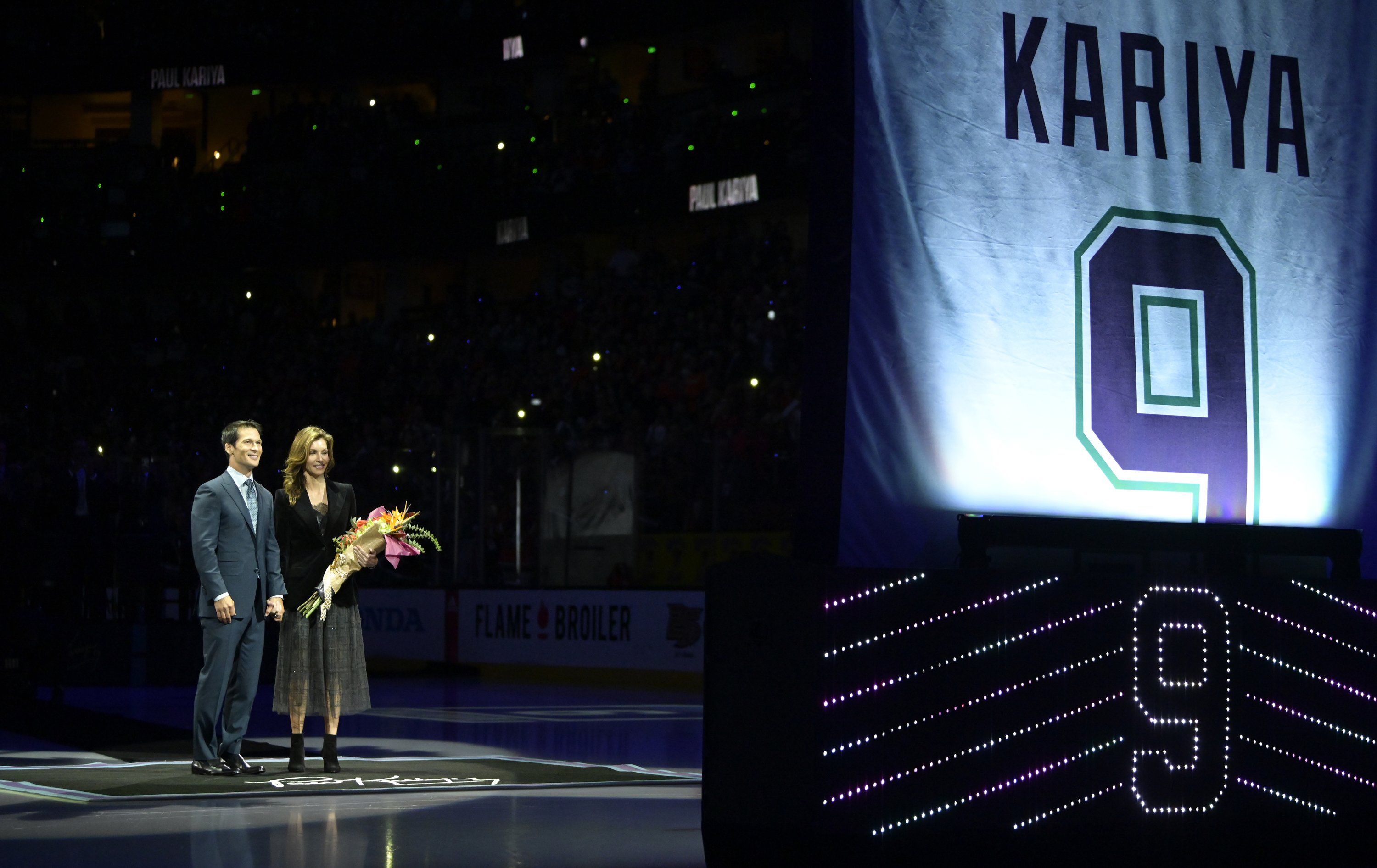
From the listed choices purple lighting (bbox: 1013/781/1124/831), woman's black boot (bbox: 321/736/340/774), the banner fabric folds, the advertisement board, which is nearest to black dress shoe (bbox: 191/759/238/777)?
woman's black boot (bbox: 321/736/340/774)

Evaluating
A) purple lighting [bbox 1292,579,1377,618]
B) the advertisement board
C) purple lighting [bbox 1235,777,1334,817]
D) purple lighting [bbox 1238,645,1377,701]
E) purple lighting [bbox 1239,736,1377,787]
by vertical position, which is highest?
purple lighting [bbox 1292,579,1377,618]

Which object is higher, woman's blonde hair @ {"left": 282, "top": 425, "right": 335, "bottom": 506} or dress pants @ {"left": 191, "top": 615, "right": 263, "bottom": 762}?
woman's blonde hair @ {"left": 282, "top": 425, "right": 335, "bottom": 506}

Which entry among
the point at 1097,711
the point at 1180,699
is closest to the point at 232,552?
the point at 1097,711

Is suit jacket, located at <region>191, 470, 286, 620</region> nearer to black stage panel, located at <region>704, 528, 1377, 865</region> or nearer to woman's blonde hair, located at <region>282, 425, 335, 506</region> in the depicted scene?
woman's blonde hair, located at <region>282, 425, 335, 506</region>

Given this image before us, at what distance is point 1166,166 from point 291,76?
119ft

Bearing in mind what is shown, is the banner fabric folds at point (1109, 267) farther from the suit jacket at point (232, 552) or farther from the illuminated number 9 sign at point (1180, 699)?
the suit jacket at point (232, 552)

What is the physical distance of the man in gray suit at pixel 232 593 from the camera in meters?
9.02

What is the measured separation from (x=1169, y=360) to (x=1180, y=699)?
1.29m

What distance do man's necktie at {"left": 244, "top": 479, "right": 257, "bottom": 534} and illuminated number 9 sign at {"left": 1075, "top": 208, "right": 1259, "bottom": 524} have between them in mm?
4755

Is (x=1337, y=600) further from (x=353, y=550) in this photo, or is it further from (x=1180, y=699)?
(x=353, y=550)

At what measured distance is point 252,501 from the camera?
9.25m

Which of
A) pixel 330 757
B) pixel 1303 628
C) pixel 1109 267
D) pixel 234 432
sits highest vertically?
pixel 1109 267

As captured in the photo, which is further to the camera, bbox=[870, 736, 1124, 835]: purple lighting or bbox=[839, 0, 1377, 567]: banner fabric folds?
bbox=[839, 0, 1377, 567]: banner fabric folds
